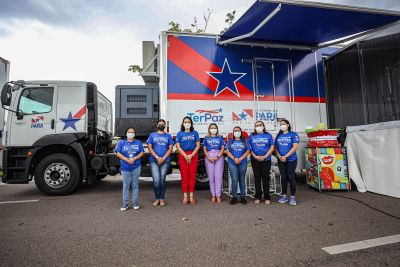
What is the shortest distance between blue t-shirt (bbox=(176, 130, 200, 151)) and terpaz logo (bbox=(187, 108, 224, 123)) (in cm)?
50

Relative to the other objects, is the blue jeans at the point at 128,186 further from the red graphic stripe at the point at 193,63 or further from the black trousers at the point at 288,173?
the black trousers at the point at 288,173

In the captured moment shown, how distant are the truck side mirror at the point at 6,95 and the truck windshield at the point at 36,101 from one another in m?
0.31

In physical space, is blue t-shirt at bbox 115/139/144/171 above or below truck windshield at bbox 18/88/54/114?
below

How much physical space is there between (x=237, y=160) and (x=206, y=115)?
117 cm

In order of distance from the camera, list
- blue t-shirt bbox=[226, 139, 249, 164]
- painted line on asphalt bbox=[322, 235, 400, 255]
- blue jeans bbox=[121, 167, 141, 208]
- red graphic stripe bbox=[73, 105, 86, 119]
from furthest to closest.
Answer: red graphic stripe bbox=[73, 105, 86, 119], blue t-shirt bbox=[226, 139, 249, 164], blue jeans bbox=[121, 167, 141, 208], painted line on asphalt bbox=[322, 235, 400, 255]

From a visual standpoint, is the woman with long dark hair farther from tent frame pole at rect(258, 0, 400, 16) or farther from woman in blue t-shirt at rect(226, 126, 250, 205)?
tent frame pole at rect(258, 0, 400, 16)

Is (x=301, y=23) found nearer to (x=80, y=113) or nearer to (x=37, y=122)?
(x=80, y=113)

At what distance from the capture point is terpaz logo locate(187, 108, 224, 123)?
4.69 meters

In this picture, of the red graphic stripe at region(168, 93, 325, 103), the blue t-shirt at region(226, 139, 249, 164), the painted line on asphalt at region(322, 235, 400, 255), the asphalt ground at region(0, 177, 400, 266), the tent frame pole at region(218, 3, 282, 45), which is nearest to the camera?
the asphalt ground at region(0, 177, 400, 266)

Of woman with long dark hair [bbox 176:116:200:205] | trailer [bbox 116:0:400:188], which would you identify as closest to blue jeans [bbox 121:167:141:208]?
woman with long dark hair [bbox 176:116:200:205]

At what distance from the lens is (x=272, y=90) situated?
5051 mm

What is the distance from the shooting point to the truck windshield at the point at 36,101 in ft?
16.3

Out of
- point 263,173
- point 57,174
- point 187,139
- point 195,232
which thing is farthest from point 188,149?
point 57,174

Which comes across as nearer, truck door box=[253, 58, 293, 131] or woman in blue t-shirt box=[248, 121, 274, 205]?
woman in blue t-shirt box=[248, 121, 274, 205]
